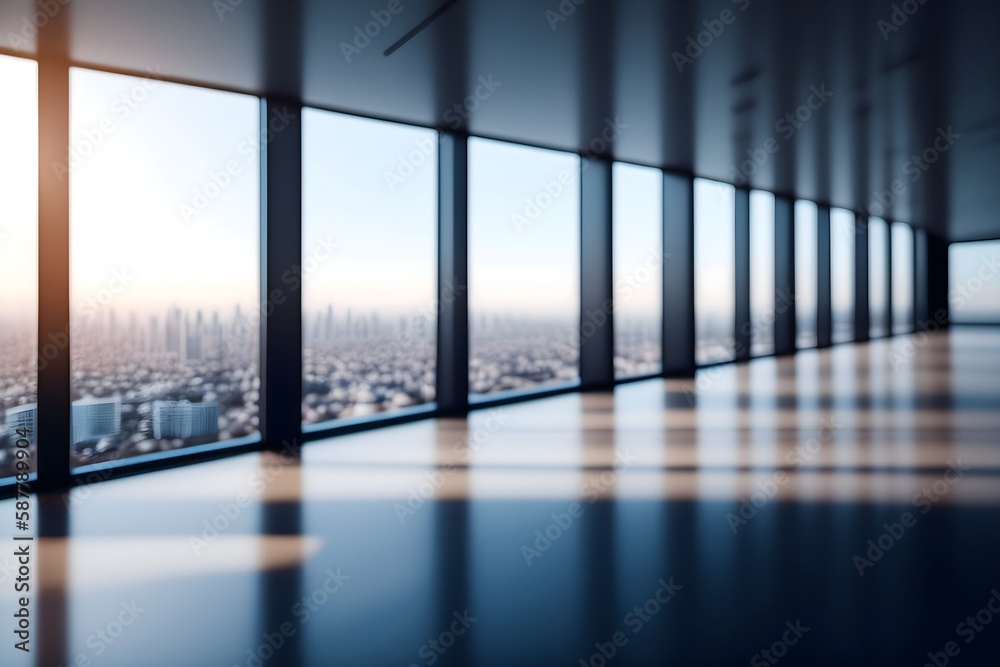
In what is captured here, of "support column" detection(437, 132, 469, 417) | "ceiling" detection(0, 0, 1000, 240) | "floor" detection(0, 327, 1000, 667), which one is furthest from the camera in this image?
"support column" detection(437, 132, 469, 417)

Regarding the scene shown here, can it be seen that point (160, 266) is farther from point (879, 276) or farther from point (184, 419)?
point (879, 276)

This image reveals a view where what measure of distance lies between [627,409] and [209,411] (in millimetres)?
3488

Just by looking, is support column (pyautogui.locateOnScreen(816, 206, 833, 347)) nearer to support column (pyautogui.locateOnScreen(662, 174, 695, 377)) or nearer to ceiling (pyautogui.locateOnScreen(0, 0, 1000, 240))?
support column (pyautogui.locateOnScreen(662, 174, 695, 377))

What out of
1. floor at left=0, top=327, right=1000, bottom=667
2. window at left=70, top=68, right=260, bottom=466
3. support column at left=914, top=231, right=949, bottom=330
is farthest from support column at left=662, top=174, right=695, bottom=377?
support column at left=914, top=231, right=949, bottom=330

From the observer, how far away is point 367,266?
5.25 m

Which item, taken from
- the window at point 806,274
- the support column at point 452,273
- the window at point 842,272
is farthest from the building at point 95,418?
the window at point 842,272

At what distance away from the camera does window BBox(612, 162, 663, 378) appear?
24.7ft

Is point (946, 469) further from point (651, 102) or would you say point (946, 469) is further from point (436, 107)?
point (436, 107)

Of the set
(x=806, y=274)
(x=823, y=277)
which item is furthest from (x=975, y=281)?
(x=806, y=274)

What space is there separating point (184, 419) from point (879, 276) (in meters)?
14.5

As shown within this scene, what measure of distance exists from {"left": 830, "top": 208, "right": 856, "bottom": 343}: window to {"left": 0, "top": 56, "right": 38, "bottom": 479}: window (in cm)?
1206

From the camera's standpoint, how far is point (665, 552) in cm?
262

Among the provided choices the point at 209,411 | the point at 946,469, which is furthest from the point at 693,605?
the point at 209,411

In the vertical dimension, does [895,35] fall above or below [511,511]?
above
